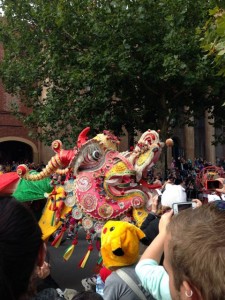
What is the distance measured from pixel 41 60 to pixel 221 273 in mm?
13985

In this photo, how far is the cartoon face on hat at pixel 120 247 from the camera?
296cm

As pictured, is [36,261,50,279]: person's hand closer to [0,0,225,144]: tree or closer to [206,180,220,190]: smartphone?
[206,180,220,190]: smartphone

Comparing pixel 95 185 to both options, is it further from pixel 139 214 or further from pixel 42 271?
pixel 42 271

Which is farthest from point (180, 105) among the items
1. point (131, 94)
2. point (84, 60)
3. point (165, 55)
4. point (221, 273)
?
point (221, 273)

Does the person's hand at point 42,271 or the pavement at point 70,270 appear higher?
the person's hand at point 42,271

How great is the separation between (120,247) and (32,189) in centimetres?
307

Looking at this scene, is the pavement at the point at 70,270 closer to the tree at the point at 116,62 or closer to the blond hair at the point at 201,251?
the blond hair at the point at 201,251

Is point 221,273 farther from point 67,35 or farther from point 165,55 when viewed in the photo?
point 67,35

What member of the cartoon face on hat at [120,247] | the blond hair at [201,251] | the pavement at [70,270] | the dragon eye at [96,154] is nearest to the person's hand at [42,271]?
the blond hair at [201,251]

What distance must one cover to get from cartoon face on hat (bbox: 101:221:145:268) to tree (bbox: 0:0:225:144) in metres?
9.33

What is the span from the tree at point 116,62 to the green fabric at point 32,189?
6987 millimetres

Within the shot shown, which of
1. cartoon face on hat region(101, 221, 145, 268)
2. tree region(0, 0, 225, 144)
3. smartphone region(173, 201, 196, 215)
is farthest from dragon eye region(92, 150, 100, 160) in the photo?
tree region(0, 0, 225, 144)

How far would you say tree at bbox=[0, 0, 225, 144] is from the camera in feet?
40.8

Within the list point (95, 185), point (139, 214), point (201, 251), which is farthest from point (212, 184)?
point (201, 251)
